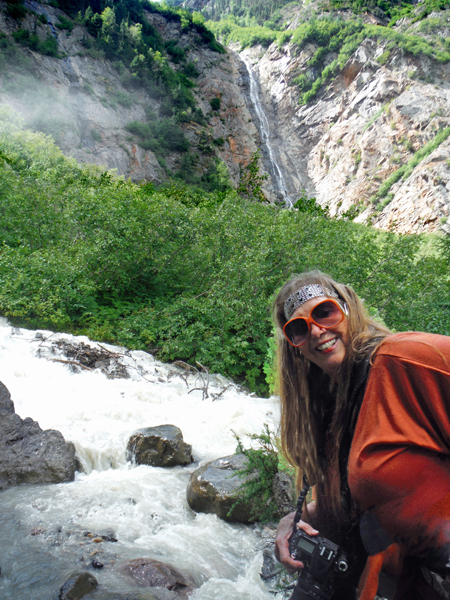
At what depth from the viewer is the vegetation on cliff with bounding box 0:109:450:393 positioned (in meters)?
8.97

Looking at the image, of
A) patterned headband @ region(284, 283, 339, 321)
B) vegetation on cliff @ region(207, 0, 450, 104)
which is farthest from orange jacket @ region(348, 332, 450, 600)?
vegetation on cliff @ region(207, 0, 450, 104)

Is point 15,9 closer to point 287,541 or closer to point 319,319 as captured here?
point 319,319

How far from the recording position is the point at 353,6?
6253 centimetres

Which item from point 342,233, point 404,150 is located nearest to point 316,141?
point 404,150

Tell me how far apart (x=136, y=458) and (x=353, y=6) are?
81.6 m

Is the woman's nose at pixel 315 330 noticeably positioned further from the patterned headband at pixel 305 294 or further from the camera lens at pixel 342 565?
the camera lens at pixel 342 565

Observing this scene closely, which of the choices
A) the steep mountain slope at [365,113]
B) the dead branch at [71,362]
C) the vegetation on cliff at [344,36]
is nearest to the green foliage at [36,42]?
the steep mountain slope at [365,113]

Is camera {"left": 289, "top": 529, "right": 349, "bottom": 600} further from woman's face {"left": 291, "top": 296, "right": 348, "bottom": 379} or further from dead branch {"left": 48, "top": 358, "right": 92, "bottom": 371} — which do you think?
dead branch {"left": 48, "top": 358, "right": 92, "bottom": 371}

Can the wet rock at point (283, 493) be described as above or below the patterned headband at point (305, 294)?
below

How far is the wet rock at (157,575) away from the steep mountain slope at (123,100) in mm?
37942

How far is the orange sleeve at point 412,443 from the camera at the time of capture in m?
1.00

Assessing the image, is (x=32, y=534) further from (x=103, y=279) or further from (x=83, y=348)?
(x=103, y=279)

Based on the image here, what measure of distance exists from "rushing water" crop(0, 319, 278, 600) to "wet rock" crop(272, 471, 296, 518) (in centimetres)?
42

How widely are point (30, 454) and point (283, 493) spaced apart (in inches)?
120
